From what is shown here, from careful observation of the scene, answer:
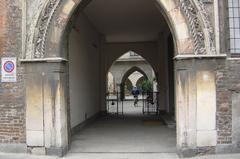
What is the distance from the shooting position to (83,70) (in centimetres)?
1547

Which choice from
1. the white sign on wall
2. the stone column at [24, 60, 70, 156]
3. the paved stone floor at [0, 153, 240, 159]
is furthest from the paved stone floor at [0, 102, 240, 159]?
the white sign on wall

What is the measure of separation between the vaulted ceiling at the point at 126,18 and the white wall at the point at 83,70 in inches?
22.0

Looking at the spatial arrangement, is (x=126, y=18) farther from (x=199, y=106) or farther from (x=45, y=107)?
(x=199, y=106)

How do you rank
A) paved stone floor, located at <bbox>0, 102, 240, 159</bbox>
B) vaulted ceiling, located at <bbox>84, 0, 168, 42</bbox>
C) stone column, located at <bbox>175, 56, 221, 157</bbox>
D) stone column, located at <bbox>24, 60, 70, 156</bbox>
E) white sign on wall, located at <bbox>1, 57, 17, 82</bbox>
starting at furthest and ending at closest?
vaulted ceiling, located at <bbox>84, 0, 168, 42</bbox>, white sign on wall, located at <bbox>1, 57, 17, 82</bbox>, stone column, located at <bbox>24, 60, 70, 156</bbox>, paved stone floor, located at <bbox>0, 102, 240, 159</bbox>, stone column, located at <bbox>175, 56, 221, 157</bbox>

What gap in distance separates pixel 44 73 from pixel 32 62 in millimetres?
413

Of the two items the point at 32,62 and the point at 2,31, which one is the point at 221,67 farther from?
the point at 2,31

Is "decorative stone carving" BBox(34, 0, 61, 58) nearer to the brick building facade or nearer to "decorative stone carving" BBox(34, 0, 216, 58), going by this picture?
the brick building facade

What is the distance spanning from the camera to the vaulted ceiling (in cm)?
1443

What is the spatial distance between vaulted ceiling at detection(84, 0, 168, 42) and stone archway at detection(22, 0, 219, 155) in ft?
9.97

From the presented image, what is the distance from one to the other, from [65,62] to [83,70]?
5.47m

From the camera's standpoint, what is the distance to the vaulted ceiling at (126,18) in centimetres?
1443

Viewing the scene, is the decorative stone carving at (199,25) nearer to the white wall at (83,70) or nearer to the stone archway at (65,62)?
the stone archway at (65,62)

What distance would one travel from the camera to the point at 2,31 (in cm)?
989

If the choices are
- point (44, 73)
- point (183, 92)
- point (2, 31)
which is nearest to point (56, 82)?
point (44, 73)
